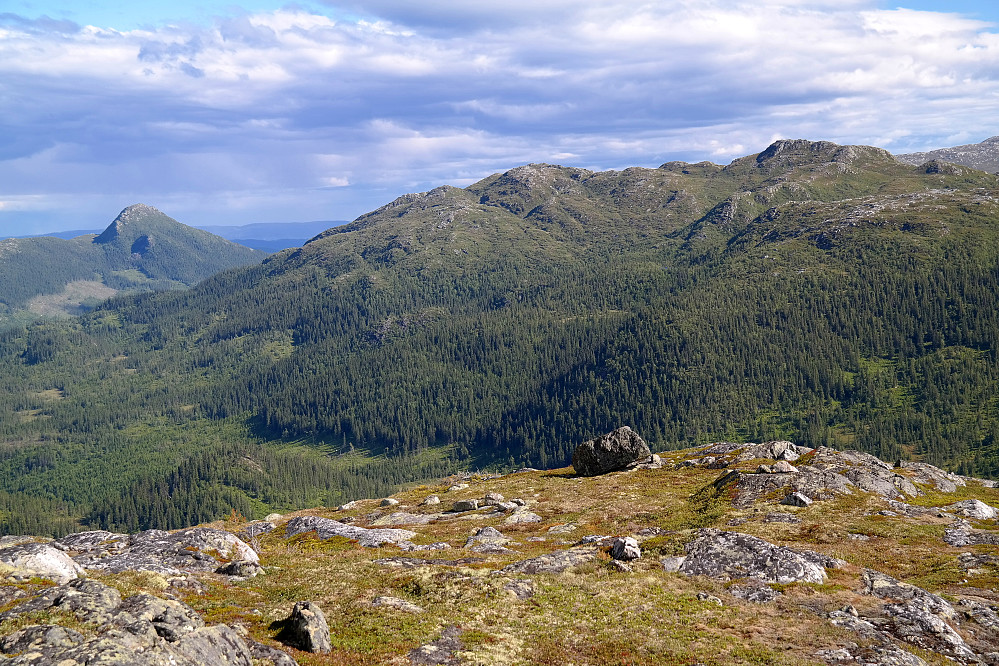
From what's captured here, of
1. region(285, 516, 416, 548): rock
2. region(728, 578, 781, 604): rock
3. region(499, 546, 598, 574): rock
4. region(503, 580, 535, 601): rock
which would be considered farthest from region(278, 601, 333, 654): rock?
region(285, 516, 416, 548): rock

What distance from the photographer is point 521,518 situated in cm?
7431

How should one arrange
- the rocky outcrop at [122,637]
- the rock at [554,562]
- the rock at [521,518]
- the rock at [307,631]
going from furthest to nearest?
the rock at [521,518], the rock at [554,562], the rock at [307,631], the rocky outcrop at [122,637]

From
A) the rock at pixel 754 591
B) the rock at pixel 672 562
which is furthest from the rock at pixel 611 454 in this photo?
the rock at pixel 754 591

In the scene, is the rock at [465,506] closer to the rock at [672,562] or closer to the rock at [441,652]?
the rock at [672,562]

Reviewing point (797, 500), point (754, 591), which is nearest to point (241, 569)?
point (754, 591)

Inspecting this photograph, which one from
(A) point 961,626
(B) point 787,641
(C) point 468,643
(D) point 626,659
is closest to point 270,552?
(C) point 468,643

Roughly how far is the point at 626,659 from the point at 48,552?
119 feet

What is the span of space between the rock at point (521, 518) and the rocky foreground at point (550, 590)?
182cm

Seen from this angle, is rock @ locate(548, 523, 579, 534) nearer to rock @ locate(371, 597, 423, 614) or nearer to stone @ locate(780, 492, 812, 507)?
stone @ locate(780, 492, 812, 507)

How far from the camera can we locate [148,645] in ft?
74.8

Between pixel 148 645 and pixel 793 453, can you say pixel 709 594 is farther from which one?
pixel 793 453

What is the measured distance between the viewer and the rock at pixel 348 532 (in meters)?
60.2

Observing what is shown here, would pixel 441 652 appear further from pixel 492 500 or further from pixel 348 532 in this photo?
pixel 492 500

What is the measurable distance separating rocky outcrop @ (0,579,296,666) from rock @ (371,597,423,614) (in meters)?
9.32
